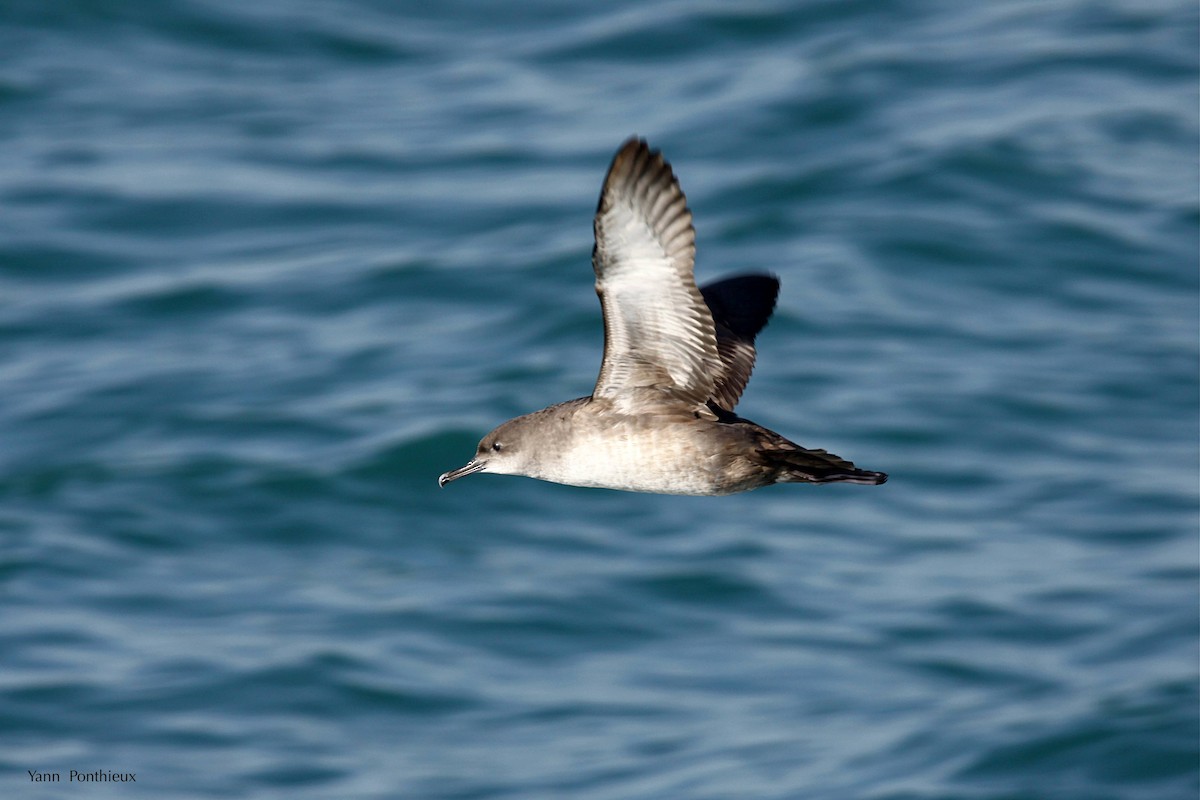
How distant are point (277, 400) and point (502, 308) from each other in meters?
2.89

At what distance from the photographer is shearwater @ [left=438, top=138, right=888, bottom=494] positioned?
22.7 ft

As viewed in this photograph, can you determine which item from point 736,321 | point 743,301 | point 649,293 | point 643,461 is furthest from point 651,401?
point 743,301

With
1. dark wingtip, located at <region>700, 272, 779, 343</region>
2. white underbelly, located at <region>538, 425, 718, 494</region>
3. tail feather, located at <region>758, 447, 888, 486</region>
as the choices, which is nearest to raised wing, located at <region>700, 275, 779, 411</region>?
dark wingtip, located at <region>700, 272, 779, 343</region>

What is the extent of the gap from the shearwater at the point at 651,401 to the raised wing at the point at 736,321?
0.20m

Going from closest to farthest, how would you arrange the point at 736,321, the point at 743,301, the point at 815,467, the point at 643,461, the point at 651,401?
the point at 815,467 → the point at 643,461 → the point at 651,401 → the point at 736,321 → the point at 743,301

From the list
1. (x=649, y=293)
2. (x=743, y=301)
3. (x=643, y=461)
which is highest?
(x=743, y=301)

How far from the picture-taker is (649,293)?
7219mm

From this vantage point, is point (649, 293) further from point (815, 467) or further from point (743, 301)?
point (743, 301)

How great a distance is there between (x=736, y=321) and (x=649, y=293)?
5.20ft

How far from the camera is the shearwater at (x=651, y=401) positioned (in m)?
6.93

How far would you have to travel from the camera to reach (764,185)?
888 inches

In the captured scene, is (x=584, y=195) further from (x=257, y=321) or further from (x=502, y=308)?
(x=257, y=321)

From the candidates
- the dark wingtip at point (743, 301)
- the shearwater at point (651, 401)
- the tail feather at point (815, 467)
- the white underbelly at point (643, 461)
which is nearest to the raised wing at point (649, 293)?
the shearwater at point (651, 401)

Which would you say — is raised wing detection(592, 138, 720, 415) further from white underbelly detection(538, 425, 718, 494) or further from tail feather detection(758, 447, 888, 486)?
tail feather detection(758, 447, 888, 486)
